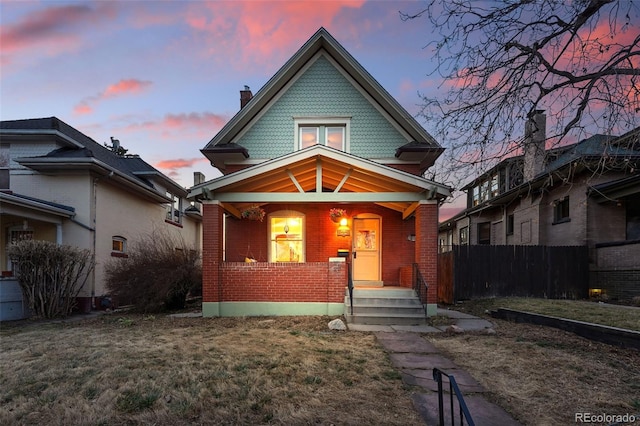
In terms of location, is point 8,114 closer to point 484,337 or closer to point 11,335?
point 11,335

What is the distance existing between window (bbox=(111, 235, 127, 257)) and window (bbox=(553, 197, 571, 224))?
57.3ft

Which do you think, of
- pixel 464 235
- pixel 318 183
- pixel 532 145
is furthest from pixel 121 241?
pixel 464 235

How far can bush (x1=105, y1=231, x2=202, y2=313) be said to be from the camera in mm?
10758

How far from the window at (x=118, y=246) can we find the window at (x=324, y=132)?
25.4ft

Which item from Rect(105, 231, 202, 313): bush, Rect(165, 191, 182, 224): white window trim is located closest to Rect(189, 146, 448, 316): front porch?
Rect(105, 231, 202, 313): bush

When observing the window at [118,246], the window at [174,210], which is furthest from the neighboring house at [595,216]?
the window at [174,210]

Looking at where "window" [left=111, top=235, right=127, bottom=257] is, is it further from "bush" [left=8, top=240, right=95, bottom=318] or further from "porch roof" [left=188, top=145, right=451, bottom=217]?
"porch roof" [left=188, top=145, right=451, bottom=217]

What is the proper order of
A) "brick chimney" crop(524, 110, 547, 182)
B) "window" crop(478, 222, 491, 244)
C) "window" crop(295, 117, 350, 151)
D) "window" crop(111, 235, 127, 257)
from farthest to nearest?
"window" crop(478, 222, 491, 244), "window" crop(111, 235, 127, 257), "window" crop(295, 117, 350, 151), "brick chimney" crop(524, 110, 547, 182)

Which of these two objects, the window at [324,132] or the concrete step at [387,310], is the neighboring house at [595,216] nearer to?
the concrete step at [387,310]

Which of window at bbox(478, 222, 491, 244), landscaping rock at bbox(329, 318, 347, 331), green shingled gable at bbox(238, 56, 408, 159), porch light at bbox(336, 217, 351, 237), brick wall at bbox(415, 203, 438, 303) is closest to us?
landscaping rock at bbox(329, 318, 347, 331)

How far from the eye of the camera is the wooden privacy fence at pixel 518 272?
45.7 ft

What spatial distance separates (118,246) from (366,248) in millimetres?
9388

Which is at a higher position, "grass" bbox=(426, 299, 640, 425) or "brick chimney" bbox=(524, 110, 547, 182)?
"brick chimney" bbox=(524, 110, 547, 182)

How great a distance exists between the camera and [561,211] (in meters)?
16.3
